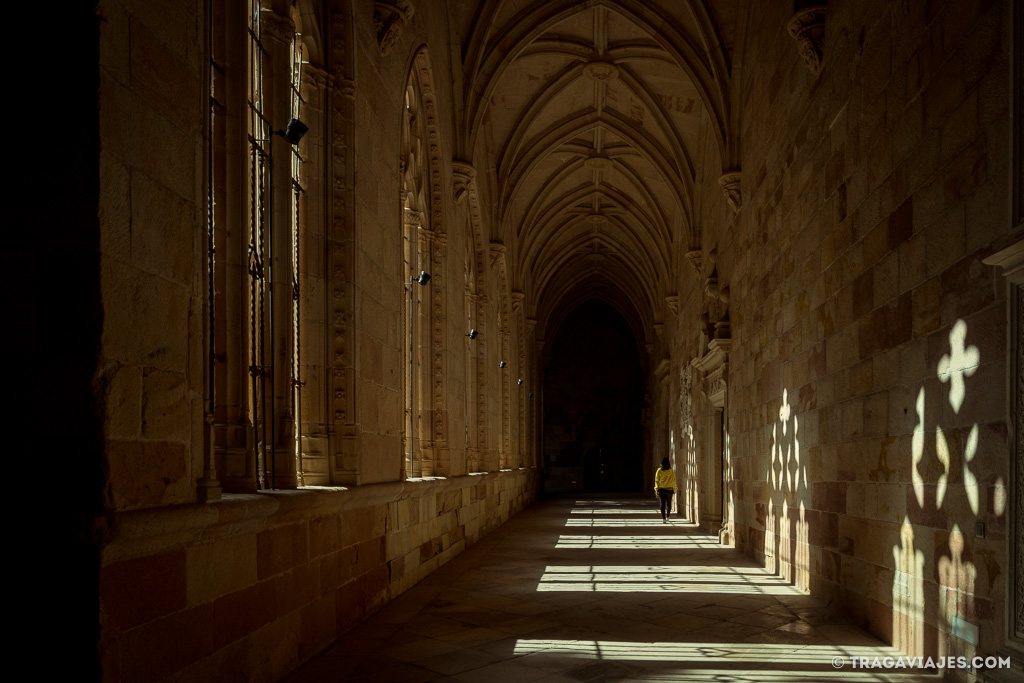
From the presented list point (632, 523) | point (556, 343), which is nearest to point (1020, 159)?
point (632, 523)

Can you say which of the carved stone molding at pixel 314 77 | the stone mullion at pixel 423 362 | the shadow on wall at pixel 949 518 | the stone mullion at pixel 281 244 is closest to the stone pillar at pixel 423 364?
the stone mullion at pixel 423 362

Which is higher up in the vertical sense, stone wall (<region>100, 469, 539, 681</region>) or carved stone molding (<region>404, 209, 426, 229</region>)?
carved stone molding (<region>404, 209, 426, 229</region>)

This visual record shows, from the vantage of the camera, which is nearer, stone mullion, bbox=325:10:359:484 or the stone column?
stone mullion, bbox=325:10:359:484

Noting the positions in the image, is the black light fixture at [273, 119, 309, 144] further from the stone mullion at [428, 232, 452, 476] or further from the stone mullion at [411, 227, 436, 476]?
the stone mullion at [428, 232, 452, 476]

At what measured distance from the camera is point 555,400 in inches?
1307

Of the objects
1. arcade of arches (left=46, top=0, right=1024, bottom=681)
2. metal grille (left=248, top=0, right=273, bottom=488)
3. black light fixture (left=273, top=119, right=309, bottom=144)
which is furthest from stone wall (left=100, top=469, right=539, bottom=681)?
black light fixture (left=273, top=119, right=309, bottom=144)

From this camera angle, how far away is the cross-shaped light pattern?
3.78 meters

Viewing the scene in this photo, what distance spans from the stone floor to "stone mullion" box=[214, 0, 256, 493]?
4.80ft

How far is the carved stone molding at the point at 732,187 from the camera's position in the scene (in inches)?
409

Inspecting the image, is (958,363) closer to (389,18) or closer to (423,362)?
(389,18)

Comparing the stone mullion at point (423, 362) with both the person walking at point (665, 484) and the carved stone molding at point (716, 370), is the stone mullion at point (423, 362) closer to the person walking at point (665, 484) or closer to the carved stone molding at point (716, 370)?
the carved stone molding at point (716, 370)

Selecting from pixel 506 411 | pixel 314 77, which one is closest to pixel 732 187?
pixel 314 77

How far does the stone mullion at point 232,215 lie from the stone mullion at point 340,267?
1.10m

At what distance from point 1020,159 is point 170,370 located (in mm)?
3284
